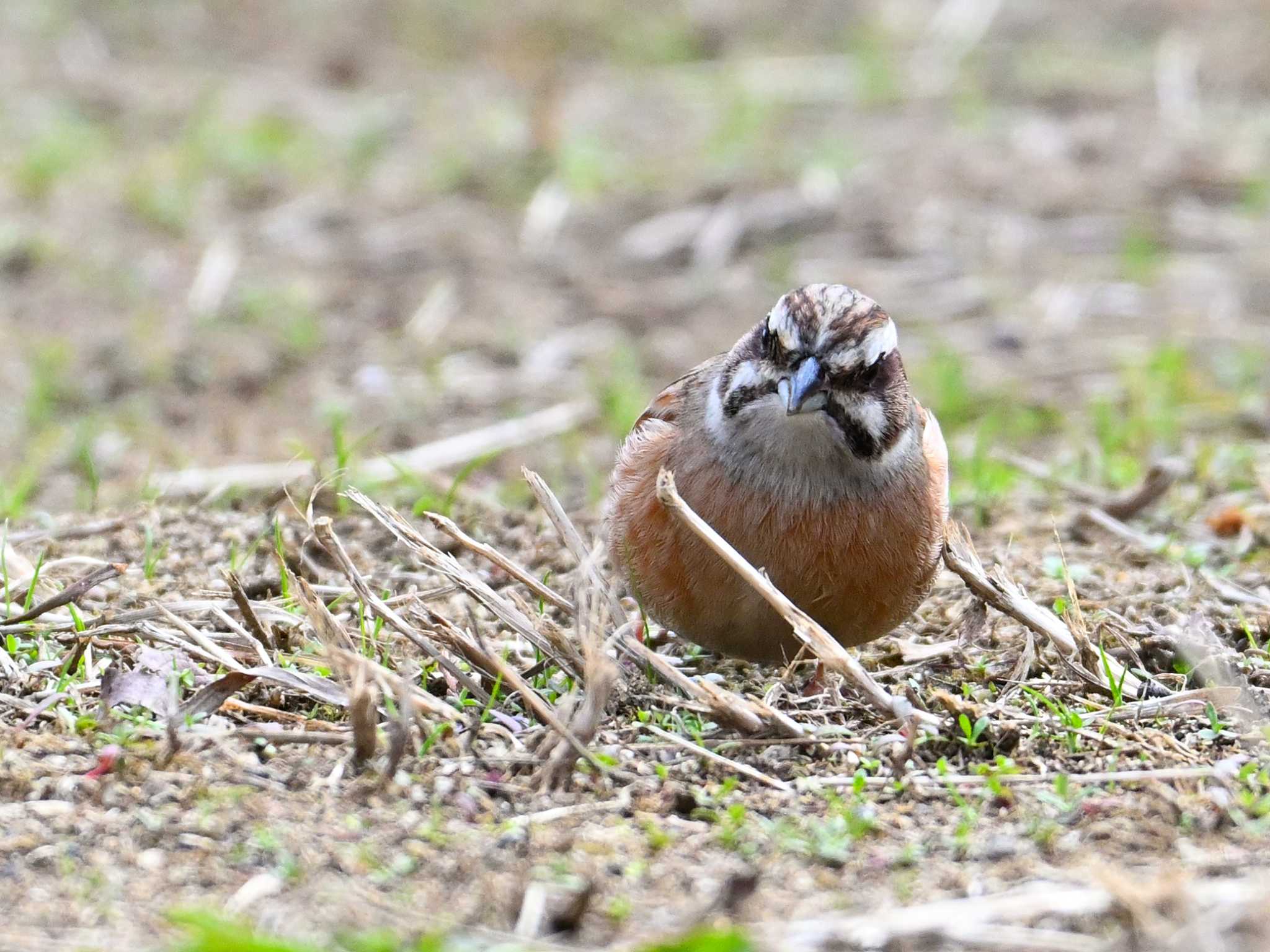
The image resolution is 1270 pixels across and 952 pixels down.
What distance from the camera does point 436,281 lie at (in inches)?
407

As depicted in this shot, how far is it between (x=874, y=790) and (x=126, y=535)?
9.73 ft

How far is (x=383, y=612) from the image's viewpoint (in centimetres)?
469

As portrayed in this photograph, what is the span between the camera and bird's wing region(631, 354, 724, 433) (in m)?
5.26

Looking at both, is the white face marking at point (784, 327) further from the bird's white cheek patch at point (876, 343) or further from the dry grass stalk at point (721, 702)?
the dry grass stalk at point (721, 702)

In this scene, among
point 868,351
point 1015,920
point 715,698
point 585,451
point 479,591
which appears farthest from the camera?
point 585,451

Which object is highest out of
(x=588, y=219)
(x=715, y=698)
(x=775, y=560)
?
(x=588, y=219)

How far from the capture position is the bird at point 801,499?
15.6 ft

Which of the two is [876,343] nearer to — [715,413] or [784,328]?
[784,328]

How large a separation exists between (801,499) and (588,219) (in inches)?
262

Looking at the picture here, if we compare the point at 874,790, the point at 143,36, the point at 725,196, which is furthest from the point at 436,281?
the point at 874,790

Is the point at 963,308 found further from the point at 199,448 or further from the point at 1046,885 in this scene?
the point at 1046,885

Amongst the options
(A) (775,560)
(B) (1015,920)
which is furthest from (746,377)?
(B) (1015,920)

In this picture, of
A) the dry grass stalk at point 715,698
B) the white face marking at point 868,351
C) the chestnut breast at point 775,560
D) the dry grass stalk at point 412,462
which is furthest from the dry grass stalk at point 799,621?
the dry grass stalk at point 412,462

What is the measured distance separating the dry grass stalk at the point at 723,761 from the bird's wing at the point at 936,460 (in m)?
1.17
